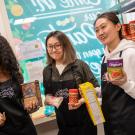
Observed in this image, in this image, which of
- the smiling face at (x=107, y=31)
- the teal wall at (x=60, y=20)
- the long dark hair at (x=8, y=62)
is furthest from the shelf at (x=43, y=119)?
the smiling face at (x=107, y=31)

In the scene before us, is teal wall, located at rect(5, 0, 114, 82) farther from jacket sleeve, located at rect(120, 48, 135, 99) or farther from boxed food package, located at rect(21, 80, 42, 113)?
jacket sleeve, located at rect(120, 48, 135, 99)

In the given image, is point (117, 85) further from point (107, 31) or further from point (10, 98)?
point (10, 98)

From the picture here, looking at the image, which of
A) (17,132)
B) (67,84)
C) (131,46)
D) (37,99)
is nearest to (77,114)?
(67,84)

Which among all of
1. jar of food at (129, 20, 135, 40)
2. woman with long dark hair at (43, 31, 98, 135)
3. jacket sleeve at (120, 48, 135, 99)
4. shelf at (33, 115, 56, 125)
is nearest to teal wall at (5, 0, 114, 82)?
shelf at (33, 115, 56, 125)

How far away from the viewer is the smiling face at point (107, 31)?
1.80m

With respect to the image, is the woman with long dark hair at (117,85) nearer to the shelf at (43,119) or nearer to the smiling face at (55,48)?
the smiling face at (55,48)

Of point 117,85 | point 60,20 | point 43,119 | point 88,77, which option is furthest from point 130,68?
point 60,20

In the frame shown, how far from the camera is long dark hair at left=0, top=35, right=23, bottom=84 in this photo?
1.65 metres

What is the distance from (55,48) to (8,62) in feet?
1.60

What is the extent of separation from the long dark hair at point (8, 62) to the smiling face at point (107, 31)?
1.96ft

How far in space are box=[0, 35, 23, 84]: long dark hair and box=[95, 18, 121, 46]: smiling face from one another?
60cm

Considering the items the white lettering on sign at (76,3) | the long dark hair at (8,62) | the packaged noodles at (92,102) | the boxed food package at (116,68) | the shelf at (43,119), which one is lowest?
the shelf at (43,119)

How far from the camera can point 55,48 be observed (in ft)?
6.75

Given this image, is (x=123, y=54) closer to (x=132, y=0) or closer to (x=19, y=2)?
(x=132, y=0)
